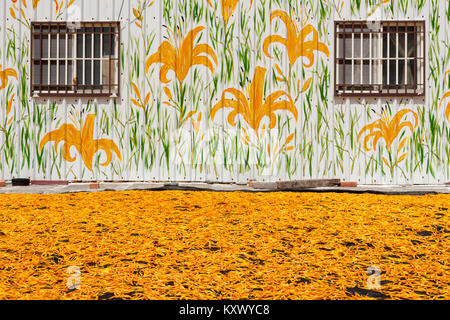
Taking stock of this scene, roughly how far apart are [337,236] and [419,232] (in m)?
0.85

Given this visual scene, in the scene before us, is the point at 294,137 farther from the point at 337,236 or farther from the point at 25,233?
the point at 25,233

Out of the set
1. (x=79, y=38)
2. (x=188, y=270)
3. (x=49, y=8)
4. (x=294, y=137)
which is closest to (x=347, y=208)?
(x=294, y=137)

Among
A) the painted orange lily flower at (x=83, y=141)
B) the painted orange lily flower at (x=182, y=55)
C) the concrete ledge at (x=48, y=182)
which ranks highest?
the painted orange lily flower at (x=182, y=55)

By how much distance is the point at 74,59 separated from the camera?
776 cm

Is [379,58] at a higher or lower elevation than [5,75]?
higher

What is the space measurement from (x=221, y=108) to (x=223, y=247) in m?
4.13

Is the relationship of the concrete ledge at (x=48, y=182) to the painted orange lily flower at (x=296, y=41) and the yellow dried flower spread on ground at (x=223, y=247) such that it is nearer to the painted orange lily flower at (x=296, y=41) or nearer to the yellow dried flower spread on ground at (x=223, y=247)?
the yellow dried flower spread on ground at (x=223, y=247)

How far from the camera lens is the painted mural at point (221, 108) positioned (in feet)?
25.1

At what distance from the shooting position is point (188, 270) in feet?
10.8

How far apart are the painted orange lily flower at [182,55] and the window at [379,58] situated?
7.08 feet

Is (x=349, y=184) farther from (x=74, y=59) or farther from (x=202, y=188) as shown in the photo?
(x=74, y=59)

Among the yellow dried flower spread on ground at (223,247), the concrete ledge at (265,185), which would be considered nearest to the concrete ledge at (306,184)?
the concrete ledge at (265,185)

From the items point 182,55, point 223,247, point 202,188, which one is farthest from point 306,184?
point 223,247

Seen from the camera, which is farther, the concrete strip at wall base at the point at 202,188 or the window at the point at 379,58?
the window at the point at 379,58
